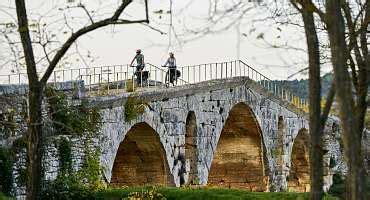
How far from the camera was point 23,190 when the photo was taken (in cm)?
1667

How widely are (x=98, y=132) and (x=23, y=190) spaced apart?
369 centimetres

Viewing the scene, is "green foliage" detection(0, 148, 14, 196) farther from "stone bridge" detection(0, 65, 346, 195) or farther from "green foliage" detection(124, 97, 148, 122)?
"green foliage" detection(124, 97, 148, 122)

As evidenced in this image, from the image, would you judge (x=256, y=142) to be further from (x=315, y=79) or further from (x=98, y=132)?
(x=315, y=79)

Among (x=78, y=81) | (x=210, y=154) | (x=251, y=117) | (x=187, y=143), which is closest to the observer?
(x=78, y=81)

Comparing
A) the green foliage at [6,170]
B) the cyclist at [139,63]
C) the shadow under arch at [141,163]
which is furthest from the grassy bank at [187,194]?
the cyclist at [139,63]

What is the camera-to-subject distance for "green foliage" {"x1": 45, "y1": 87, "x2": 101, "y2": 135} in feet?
58.2

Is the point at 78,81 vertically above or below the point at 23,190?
above

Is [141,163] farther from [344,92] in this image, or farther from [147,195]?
[344,92]

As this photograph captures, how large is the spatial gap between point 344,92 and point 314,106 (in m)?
0.56

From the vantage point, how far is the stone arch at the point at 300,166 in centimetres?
4109

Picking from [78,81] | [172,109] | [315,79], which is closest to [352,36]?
[315,79]

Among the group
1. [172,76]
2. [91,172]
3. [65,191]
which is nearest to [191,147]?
[172,76]

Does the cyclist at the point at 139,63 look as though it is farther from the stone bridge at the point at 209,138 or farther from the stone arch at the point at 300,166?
the stone arch at the point at 300,166

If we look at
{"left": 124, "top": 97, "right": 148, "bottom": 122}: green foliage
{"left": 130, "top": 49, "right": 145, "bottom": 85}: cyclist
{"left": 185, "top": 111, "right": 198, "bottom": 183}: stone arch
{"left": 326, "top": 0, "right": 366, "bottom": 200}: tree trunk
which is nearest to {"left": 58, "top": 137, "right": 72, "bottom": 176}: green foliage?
{"left": 124, "top": 97, "right": 148, "bottom": 122}: green foliage
